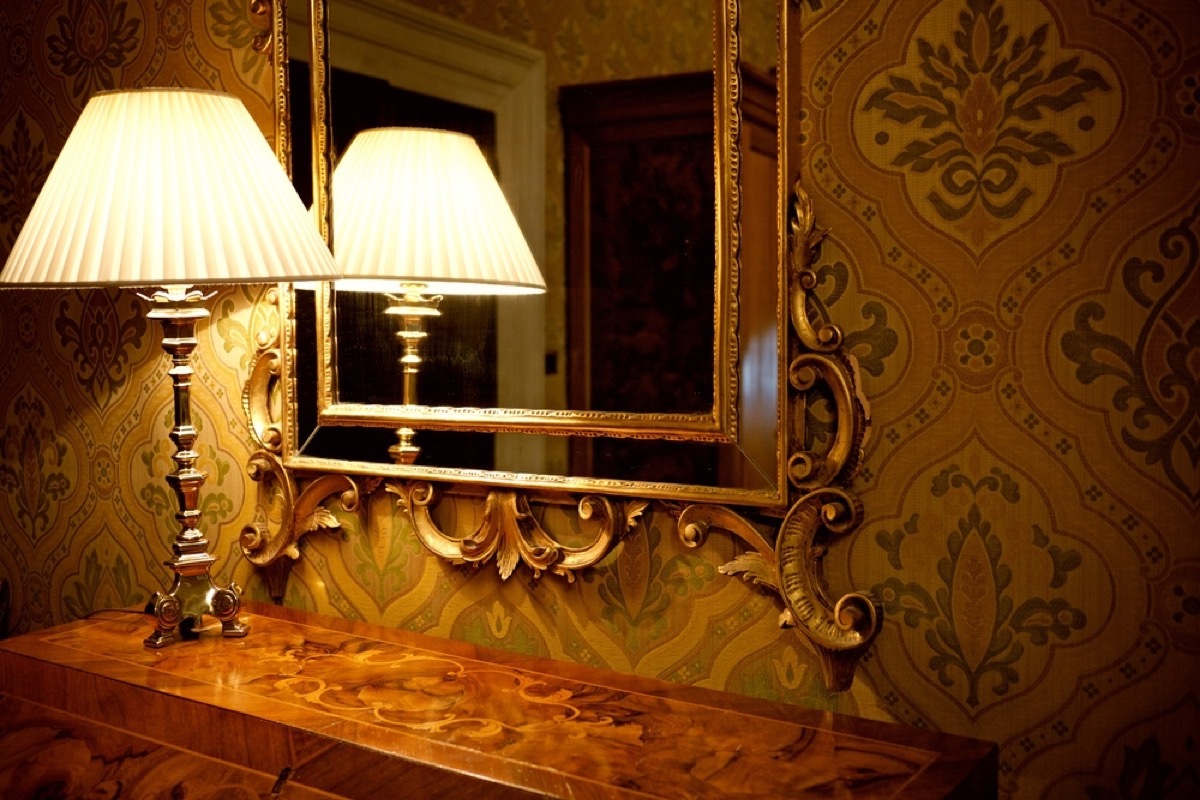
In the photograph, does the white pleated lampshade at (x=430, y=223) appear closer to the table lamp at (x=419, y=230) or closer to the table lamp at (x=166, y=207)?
the table lamp at (x=419, y=230)

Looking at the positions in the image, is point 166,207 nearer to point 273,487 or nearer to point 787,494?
point 273,487

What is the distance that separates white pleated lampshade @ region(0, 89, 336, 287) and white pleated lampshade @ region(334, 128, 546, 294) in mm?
158

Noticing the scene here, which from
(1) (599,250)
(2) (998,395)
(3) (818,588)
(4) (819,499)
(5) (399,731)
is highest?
(1) (599,250)

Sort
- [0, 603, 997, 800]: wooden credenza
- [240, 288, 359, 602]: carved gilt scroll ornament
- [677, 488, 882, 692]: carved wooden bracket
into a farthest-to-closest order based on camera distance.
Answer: [240, 288, 359, 602]: carved gilt scroll ornament, [677, 488, 882, 692]: carved wooden bracket, [0, 603, 997, 800]: wooden credenza

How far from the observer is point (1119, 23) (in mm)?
1173

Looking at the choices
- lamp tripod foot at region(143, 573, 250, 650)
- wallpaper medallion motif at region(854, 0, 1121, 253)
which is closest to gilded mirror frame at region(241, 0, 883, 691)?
wallpaper medallion motif at region(854, 0, 1121, 253)

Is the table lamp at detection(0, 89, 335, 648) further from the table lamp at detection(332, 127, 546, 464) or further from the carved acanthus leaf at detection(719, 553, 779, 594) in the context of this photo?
the carved acanthus leaf at detection(719, 553, 779, 594)

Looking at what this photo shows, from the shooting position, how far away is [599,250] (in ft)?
4.83

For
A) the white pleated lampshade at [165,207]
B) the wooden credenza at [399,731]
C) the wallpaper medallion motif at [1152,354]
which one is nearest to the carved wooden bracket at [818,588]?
the wooden credenza at [399,731]

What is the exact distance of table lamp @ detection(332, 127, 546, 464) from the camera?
5.02 feet

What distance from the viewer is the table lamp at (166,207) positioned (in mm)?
1325

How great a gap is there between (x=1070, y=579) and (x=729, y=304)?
0.51 m

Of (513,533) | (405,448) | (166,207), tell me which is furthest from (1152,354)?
(166,207)

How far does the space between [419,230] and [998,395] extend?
820mm
